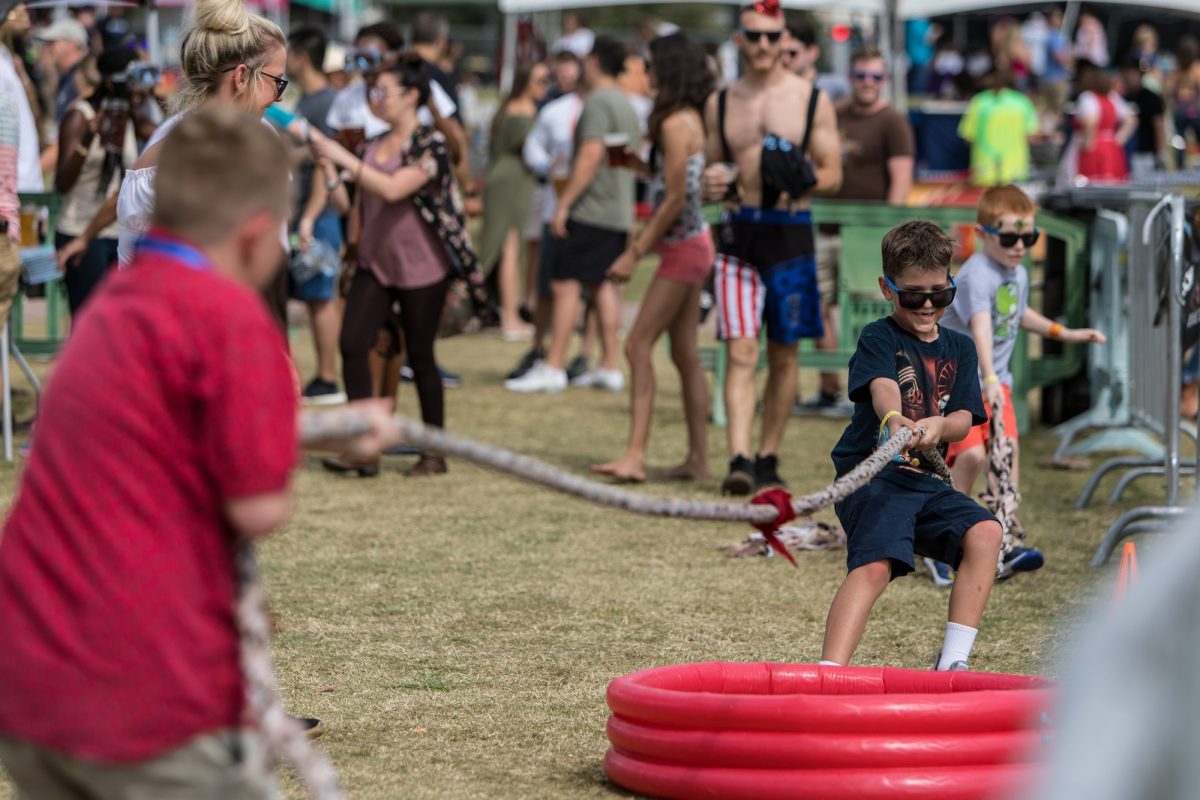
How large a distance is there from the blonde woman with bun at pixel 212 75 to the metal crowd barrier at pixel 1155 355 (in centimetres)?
387

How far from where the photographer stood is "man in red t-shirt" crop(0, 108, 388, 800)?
2570 millimetres

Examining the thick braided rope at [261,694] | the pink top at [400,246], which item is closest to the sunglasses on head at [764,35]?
the pink top at [400,246]

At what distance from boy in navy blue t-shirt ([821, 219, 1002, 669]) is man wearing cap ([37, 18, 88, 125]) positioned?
8.43 m

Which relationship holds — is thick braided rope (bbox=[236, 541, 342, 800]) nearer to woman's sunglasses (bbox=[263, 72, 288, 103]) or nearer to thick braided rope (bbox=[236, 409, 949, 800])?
thick braided rope (bbox=[236, 409, 949, 800])

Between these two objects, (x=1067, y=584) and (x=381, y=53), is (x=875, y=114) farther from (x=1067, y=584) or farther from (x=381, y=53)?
(x=1067, y=584)

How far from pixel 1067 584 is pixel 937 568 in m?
0.50

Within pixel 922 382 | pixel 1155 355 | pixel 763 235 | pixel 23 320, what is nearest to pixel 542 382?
pixel 23 320

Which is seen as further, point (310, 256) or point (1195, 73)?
point (1195, 73)

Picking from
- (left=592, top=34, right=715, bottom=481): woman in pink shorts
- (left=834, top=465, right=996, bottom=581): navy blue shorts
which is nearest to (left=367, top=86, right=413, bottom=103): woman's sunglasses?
(left=592, top=34, right=715, bottom=481): woman in pink shorts

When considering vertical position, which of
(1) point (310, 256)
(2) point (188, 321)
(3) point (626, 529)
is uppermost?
(2) point (188, 321)

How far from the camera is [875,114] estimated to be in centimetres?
1085

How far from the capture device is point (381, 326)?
8.57m

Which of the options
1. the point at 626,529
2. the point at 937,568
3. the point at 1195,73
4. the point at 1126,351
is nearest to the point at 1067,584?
the point at 937,568

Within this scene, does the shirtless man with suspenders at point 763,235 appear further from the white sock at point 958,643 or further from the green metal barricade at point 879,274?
the white sock at point 958,643
